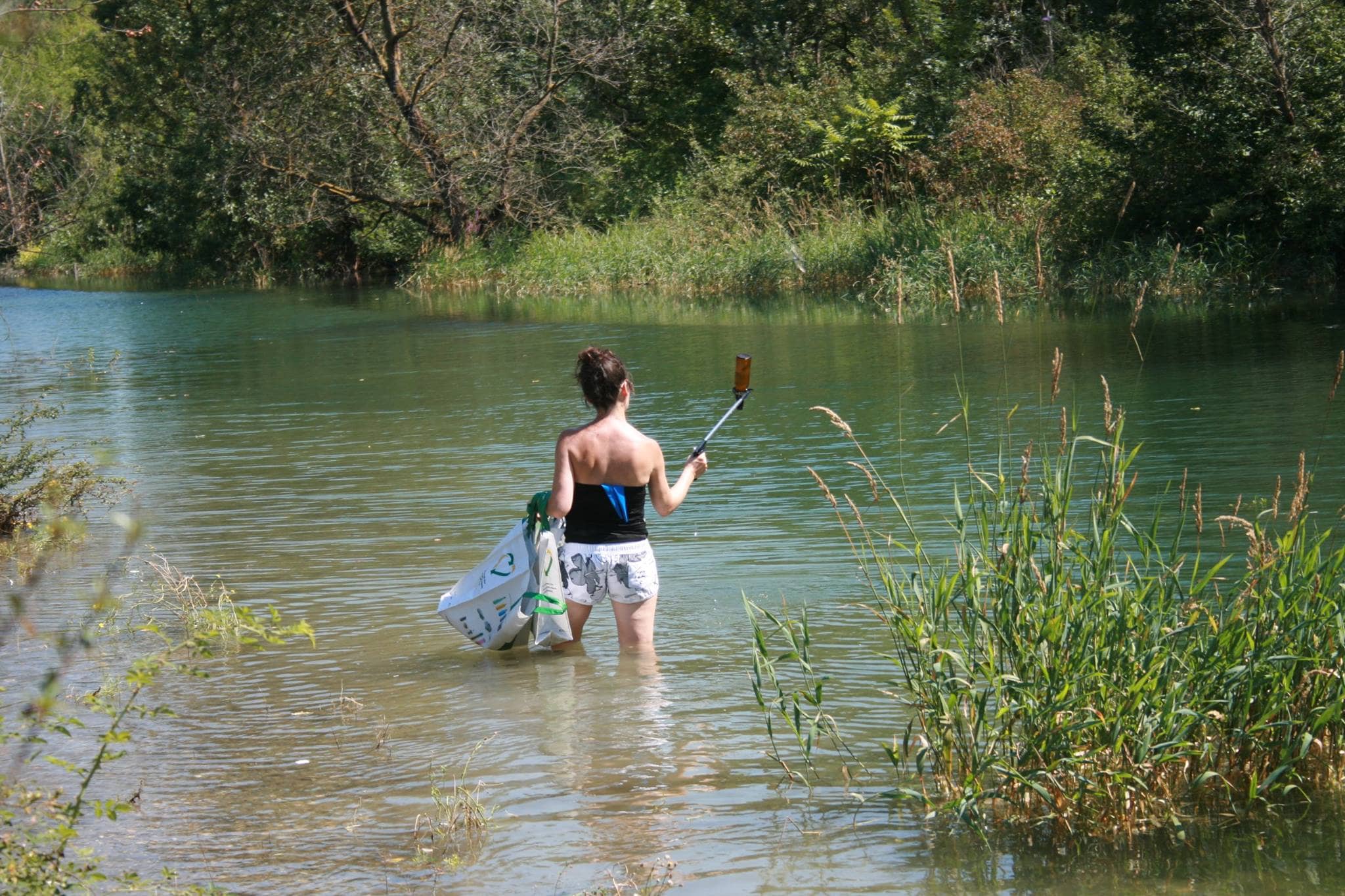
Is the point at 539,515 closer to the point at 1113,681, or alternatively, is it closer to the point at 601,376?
the point at 601,376

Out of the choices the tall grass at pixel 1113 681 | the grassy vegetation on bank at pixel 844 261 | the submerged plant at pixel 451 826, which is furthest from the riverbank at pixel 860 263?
the submerged plant at pixel 451 826

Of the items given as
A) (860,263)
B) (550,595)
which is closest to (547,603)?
(550,595)

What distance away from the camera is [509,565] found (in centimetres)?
660

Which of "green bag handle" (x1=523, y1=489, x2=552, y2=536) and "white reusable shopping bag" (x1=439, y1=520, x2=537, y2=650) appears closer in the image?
"green bag handle" (x1=523, y1=489, x2=552, y2=536)

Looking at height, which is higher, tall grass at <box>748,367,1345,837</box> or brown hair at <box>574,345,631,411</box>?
brown hair at <box>574,345,631,411</box>

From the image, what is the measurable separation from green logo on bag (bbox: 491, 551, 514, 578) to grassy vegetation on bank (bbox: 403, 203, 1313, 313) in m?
10.7

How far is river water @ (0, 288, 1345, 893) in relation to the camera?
4574mm

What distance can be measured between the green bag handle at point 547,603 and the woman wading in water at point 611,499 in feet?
0.18

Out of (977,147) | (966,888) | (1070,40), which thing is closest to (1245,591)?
(966,888)

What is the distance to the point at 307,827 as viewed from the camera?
16.0ft

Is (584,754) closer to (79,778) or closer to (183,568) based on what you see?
(79,778)

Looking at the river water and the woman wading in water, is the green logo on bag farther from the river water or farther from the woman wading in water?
the river water

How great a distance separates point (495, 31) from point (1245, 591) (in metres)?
34.3

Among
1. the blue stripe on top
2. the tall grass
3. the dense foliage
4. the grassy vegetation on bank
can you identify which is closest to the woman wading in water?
the blue stripe on top
